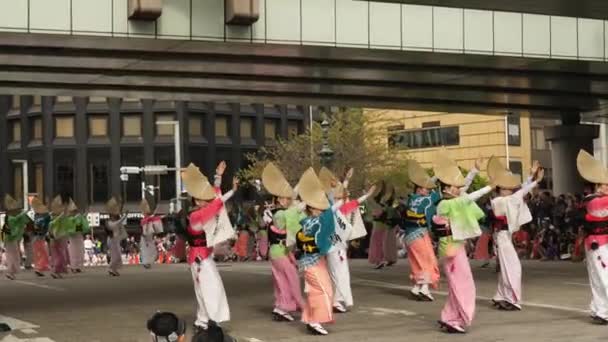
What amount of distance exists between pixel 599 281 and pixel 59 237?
18550mm

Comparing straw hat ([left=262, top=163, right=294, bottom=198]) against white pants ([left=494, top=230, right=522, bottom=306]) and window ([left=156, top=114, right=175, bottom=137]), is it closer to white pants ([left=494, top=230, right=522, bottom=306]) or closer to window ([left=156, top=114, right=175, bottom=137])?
white pants ([left=494, top=230, right=522, bottom=306])

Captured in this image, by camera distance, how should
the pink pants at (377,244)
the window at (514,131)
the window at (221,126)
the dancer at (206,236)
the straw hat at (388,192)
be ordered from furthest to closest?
the window at (221,126) → the window at (514,131) → the pink pants at (377,244) → the straw hat at (388,192) → the dancer at (206,236)

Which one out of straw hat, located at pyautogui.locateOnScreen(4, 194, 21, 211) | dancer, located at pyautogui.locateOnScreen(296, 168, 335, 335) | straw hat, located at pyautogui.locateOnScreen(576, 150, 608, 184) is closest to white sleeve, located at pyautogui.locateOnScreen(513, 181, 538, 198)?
straw hat, located at pyautogui.locateOnScreen(576, 150, 608, 184)

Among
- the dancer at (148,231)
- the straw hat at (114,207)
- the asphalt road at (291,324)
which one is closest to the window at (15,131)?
the dancer at (148,231)

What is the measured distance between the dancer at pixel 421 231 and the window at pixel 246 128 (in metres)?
59.1

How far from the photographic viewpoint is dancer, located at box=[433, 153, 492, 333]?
46.4 feet

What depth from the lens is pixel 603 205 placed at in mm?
14812

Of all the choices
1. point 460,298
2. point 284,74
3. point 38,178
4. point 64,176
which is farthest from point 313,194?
point 38,178

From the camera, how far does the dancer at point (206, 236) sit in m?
14.4

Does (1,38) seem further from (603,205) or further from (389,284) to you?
(603,205)

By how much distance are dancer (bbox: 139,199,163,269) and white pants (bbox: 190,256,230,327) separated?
19744 millimetres

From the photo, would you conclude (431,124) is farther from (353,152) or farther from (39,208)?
(39,208)

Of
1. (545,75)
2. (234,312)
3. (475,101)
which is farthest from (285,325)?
(475,101)

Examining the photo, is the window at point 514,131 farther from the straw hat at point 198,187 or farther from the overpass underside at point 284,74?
the straw hat at point 198,187
